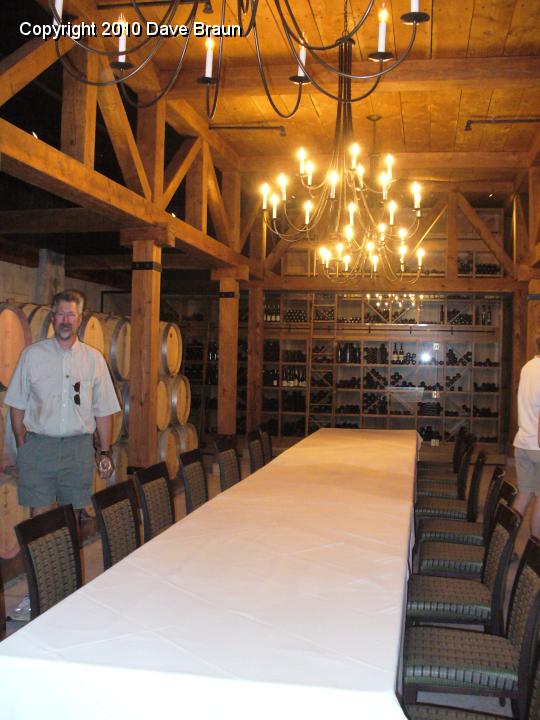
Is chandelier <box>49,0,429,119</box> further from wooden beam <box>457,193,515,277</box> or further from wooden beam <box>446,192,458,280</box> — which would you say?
wooden beam <box>446,192,458,280</box>

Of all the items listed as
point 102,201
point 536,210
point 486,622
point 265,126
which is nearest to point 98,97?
point 102,201

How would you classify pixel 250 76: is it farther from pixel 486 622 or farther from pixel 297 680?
pixel 297 680

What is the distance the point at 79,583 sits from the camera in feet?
8.50

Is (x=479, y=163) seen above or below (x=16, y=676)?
above

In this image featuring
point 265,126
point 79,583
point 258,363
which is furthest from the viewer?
point 258,363

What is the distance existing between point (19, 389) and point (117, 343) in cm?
222

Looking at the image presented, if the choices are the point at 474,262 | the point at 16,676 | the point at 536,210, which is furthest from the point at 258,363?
the point at 16,676

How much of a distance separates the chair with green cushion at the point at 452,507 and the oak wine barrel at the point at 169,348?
124 inches

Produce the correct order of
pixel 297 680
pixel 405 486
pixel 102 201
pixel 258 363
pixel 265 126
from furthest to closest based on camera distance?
1. pixel 258 363
2. pixel 265 126
3. pixel 102 201
4. pixel 405 486
5. pixel 297 680

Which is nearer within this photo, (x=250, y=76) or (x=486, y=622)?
(x=486, y=622)

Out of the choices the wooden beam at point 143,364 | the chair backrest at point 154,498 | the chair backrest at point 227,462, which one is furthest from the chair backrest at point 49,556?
the wooden beam at point 143,364

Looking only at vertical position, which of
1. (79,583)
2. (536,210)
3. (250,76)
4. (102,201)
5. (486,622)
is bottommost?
(486,622)

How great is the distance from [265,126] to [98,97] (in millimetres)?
2626

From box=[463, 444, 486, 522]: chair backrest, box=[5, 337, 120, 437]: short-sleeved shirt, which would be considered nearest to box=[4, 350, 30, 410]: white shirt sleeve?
box=[5, 337, 120, 437]: short-sleeved shirt
